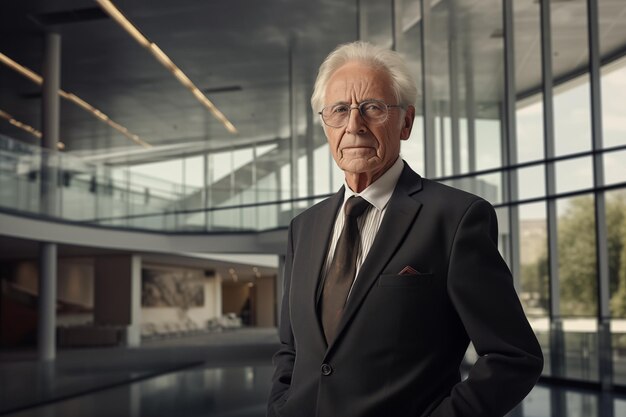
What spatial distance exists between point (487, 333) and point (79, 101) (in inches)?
901

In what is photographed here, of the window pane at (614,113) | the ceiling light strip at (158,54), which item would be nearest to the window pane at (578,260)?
the ceiling light strip at (158,54)

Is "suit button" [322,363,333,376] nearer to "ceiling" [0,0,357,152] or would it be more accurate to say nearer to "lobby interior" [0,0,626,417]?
"lobby interior" [0,0,626,417]

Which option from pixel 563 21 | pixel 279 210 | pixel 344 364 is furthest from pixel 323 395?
pixel 279 210

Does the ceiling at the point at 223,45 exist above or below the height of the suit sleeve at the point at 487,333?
above

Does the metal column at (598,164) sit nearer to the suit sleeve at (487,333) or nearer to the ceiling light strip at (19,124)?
the suit sleeve at (487,333)

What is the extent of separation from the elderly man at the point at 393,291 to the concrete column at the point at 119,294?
22620 mm

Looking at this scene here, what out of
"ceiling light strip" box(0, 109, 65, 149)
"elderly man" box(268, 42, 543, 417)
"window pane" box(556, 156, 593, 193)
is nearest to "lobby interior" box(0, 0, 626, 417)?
"window pane" box(556, 156, 593, 193)

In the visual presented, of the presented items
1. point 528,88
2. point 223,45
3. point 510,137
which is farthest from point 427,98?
point 223,45

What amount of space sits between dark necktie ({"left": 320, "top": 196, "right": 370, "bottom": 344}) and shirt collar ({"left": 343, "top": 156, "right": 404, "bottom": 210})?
0.06 feet

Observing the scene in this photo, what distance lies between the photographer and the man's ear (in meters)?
1.66

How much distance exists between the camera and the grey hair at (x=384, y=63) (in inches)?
63.9

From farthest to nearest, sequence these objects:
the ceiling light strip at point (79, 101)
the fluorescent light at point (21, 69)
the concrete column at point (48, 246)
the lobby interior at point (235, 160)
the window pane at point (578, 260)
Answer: the window pane at point (578, 260), the ceiling light strip at point (79, 101), the fluorescent light at point (21, 69), the concrete column at point (48, 246), the lobby interior at point (235, 160)

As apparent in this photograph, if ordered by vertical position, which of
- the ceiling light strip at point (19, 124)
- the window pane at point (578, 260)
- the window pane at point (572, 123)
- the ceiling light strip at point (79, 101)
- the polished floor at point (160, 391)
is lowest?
the polished floor at point (160, 391)

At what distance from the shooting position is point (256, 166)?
77.0 feet
